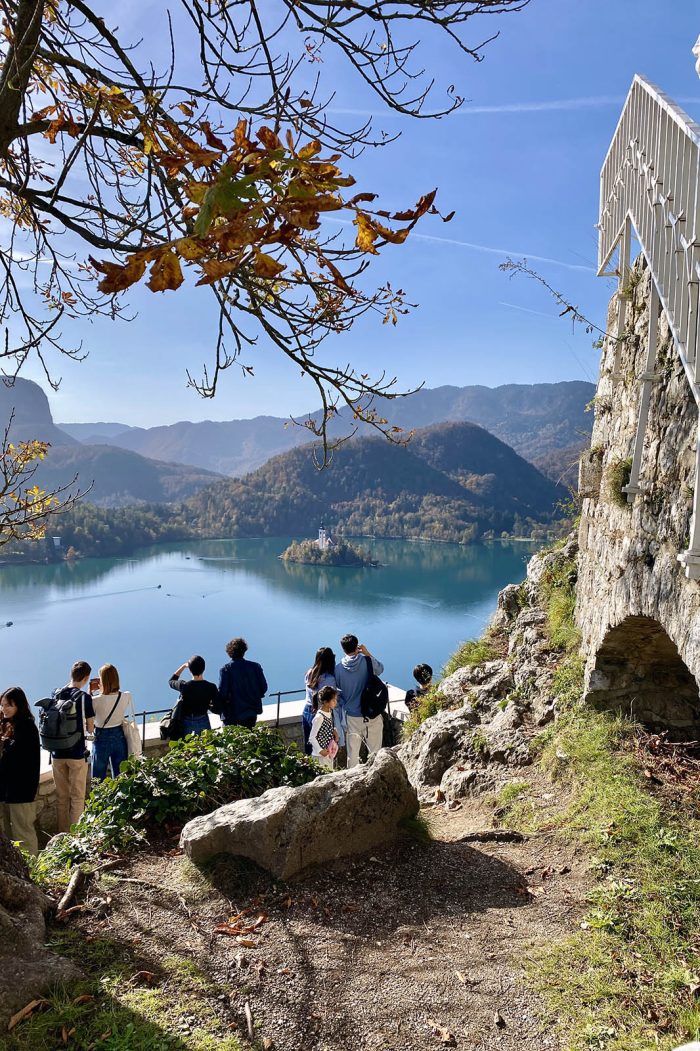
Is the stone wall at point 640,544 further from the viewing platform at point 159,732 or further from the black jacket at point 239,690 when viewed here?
the black jacket at point 239,690

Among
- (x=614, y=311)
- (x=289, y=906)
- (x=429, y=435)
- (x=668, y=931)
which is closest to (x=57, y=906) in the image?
(x=289, y=906)

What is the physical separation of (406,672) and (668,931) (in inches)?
1928

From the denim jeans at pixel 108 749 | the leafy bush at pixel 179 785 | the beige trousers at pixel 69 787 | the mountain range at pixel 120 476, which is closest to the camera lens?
the leafy bush at pixel 179 785

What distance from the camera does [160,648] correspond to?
203ft

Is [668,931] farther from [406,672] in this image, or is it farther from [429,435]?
[429,435]

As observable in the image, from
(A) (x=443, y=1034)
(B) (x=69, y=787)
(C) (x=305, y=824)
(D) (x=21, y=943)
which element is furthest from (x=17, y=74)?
(B) (x=69, y=787)

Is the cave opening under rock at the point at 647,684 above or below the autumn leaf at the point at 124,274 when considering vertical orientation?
below

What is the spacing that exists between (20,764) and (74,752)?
1.53ft

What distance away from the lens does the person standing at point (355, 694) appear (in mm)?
5797

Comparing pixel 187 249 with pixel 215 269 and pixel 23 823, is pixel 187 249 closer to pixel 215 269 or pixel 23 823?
pixel 215 269

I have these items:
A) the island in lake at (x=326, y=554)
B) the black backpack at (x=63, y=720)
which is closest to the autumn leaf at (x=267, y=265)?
the black backpack at (x=63, y=720)

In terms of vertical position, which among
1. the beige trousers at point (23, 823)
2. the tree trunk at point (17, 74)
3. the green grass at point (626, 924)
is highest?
the tree trunk at point (17, 74)

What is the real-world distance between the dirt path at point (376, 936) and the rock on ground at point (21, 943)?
0.29m

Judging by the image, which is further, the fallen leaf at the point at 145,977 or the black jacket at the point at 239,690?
the black jacket at the point at 239,690
